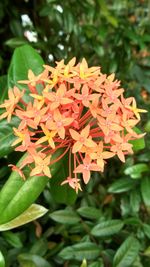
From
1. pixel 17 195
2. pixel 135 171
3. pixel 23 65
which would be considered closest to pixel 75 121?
pixel 17 195

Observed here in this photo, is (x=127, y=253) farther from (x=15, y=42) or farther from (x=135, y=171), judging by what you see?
(x=15, y=42)

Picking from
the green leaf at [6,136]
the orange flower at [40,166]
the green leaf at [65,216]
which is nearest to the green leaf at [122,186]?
the green leaf at [65,216]

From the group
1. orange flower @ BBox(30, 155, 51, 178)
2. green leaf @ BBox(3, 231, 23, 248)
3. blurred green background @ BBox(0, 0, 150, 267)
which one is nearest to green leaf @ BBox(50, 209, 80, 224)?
blurred green background @ BBox(0, 0, 150, 267)

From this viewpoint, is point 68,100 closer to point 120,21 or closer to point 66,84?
point 66,84

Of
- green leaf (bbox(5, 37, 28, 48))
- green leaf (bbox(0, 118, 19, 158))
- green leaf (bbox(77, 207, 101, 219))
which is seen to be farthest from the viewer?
green leaf (bbox(5, 37, 28, 48))

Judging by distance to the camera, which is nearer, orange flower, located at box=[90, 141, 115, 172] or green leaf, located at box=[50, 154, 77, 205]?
orange flower, located at box=[90, 141, 115, 172]

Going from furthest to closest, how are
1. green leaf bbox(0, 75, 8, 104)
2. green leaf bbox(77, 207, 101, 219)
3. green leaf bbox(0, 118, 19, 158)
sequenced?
1. green leaf bbox(77, 207, 101, 219)
2. green leaf bbox(0, 75, 8, 104)
3. green leaf bbox(0, 118, 19, 158)

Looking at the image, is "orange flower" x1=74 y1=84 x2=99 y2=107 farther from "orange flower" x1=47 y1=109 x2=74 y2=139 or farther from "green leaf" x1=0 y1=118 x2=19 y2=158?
"green leaf" x1=0 y1=118 x2=19 y2=158

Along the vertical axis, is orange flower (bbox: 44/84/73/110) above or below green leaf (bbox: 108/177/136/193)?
above
